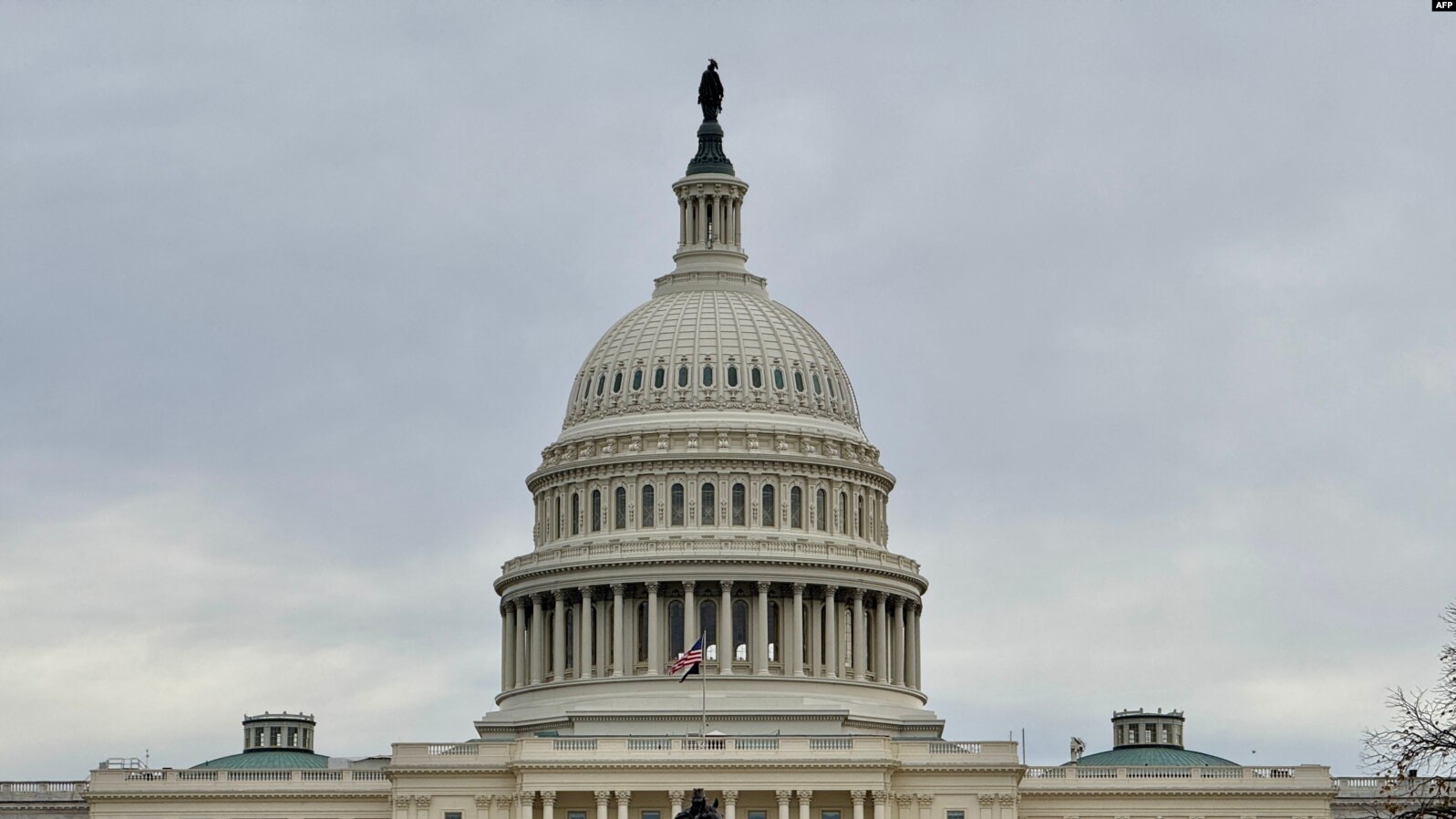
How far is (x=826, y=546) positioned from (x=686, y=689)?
10890mm

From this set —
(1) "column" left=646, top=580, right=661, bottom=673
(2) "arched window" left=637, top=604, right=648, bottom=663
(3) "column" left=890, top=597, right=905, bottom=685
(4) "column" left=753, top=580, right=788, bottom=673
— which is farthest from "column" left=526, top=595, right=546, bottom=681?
(3) "column" left=890, top=597, right=905, bottom=685

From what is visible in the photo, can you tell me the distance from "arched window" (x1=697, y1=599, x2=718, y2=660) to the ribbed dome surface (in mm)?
10840

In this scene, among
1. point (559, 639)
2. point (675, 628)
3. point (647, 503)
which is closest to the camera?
point (675, 628)

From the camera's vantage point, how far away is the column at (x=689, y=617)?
15225 cm

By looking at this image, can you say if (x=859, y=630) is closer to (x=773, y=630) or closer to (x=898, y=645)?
(x=898, y=645)

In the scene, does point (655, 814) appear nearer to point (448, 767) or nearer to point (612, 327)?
point (448, 767)

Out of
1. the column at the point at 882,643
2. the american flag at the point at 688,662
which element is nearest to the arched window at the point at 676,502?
the column at the point at 882,643

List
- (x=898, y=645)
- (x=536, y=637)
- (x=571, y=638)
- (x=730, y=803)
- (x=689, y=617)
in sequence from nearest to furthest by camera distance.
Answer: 1. (x=730, y=803)
2. (x=689, y=617)
3. (x=536, y=637)
4. (x=571, y=638)
5. (x=898, y=645)

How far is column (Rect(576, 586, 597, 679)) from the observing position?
153125 mm

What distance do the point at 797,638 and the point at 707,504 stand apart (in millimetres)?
8641

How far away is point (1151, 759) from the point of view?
150 meters

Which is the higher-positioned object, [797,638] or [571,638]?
[571,638]

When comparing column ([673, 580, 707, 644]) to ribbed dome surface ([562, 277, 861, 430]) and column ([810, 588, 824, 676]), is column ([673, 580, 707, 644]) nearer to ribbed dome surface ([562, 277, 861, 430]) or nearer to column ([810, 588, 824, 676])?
column ([810, 588, 824, 676])

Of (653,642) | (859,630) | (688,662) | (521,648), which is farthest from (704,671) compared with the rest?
(521,648)
